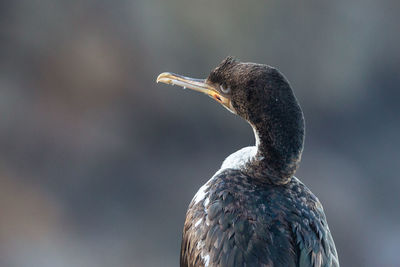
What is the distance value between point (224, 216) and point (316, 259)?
0.93 feet

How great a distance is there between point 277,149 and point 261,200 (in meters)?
0.15

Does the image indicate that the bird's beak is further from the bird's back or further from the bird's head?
the bird's back

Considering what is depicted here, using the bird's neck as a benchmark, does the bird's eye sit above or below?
above

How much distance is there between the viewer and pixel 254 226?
1.25m

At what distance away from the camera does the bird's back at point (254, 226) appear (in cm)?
122

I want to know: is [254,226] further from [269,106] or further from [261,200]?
[269,106]

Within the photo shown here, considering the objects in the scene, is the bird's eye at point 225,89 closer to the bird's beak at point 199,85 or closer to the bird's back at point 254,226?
the bird's beak at point 199,85

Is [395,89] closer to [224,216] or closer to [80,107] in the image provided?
[80,107]

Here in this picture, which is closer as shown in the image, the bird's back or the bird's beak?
the bird's back

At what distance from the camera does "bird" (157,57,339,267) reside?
4.04 ft

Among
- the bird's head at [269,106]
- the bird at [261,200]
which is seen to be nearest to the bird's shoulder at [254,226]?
the bird at [261,200]

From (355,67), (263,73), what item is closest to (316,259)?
(263,73)

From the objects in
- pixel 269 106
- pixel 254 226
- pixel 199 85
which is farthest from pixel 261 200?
pixel 199 85

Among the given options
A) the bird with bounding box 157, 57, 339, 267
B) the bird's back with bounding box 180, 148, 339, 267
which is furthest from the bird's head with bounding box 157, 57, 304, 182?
the bird's back with bounding box 180, 148, 339, 267
